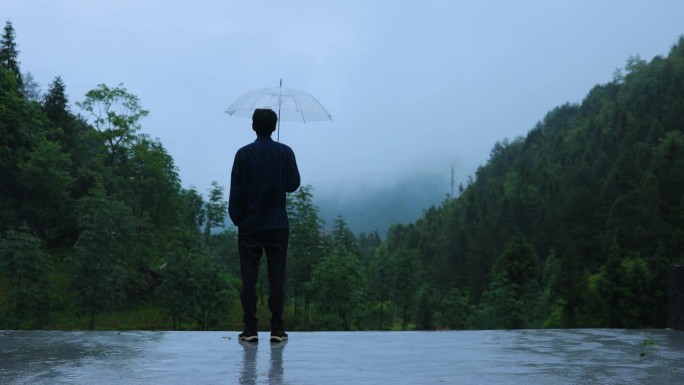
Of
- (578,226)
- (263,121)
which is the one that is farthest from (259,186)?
(578,226)

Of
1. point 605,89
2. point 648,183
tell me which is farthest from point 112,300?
point 605,89

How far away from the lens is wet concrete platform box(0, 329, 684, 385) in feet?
17.6

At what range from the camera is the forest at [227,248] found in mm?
39281

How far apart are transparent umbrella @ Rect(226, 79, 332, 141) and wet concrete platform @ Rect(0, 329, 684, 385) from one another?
263 centimetres

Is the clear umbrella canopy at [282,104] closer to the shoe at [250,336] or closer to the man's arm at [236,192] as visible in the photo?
the man's arm at [236,192]

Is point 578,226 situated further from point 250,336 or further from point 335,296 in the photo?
point 250,336

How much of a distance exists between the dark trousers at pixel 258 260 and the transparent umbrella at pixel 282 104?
5.32 feet

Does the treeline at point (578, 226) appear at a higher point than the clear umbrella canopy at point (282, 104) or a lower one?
higher

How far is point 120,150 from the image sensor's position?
60344 mm

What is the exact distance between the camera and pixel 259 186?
751 cm

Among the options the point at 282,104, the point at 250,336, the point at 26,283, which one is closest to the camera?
the point at 250,336

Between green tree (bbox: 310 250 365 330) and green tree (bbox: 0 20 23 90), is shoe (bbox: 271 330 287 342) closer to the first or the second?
green tree (bbox: 310 250 365 330)

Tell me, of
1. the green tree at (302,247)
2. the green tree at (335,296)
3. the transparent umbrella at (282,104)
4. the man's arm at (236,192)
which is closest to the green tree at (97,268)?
the green tree at (302,247)

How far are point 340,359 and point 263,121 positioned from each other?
102 inches
